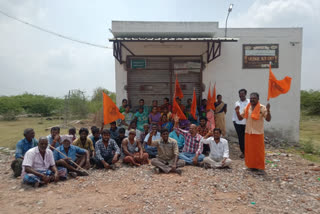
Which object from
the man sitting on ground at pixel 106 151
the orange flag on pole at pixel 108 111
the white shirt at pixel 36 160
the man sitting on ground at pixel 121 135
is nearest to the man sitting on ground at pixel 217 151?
the man sitting on ground at pixel 106 151

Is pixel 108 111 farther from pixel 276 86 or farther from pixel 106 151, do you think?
pixel 276 86

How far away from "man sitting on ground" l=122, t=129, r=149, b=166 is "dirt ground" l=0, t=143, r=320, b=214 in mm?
251

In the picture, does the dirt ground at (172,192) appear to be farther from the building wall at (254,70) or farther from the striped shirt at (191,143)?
the building wall at (254,70)

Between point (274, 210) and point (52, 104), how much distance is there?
23325mm

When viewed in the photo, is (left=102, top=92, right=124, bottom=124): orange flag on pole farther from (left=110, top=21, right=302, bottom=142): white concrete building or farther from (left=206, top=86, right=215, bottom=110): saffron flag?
(left=206, top=86, right=215, bottom=110): saffron flag

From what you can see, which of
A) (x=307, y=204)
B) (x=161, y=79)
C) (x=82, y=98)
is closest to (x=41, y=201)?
(x=307, y=204)

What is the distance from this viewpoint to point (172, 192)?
3453 mm

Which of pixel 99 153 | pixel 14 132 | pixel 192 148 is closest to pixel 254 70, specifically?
pixel 192 148

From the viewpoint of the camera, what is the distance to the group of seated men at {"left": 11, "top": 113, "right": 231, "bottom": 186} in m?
3.88

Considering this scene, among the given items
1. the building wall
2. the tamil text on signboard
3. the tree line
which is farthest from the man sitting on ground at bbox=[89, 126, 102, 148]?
the tree line

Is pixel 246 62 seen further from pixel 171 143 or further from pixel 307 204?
pixel 307 204

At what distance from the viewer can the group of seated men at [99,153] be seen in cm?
388

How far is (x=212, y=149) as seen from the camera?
15.9 ft

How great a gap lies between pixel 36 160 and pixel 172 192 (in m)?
2.51
